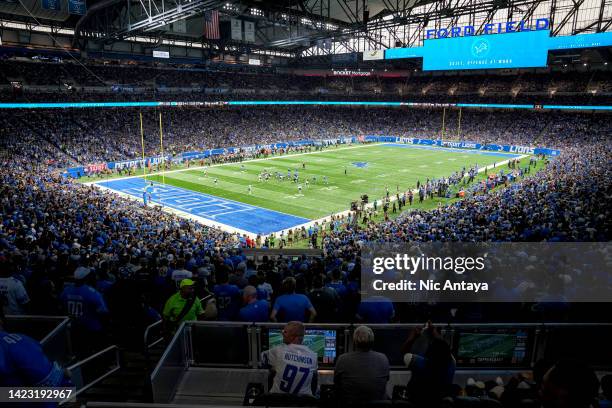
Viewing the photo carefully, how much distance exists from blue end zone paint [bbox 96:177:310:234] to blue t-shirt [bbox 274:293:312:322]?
22370mm

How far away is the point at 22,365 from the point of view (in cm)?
325

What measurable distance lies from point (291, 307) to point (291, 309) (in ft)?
0.10

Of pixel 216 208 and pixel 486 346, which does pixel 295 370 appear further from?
pixel 216 208

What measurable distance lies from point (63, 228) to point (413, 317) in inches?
632

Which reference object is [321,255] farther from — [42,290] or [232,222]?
[232,222]

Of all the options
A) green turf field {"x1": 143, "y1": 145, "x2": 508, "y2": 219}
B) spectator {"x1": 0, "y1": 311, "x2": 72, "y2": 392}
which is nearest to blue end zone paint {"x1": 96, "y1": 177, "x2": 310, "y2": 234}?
green turf field {"x1": 143, "y1": 145, "x2": 508, "y2": 219}

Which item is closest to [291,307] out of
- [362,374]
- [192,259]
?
[362,374]

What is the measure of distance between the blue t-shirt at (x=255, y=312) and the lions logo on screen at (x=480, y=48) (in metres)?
51.0

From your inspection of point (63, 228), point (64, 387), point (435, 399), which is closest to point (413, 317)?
point (435, 399)

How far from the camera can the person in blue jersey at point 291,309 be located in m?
6.29

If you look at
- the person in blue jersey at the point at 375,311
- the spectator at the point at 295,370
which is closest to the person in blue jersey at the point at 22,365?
the spectator at the point at 295,370

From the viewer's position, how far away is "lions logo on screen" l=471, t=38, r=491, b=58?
160 feet

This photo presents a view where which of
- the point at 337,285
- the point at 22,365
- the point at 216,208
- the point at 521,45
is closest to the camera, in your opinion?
the point at 22,365

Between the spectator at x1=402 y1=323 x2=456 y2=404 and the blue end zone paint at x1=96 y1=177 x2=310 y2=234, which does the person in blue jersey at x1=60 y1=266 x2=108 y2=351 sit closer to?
the spectator at x1=402 y1=323 x2=456 y2=404
